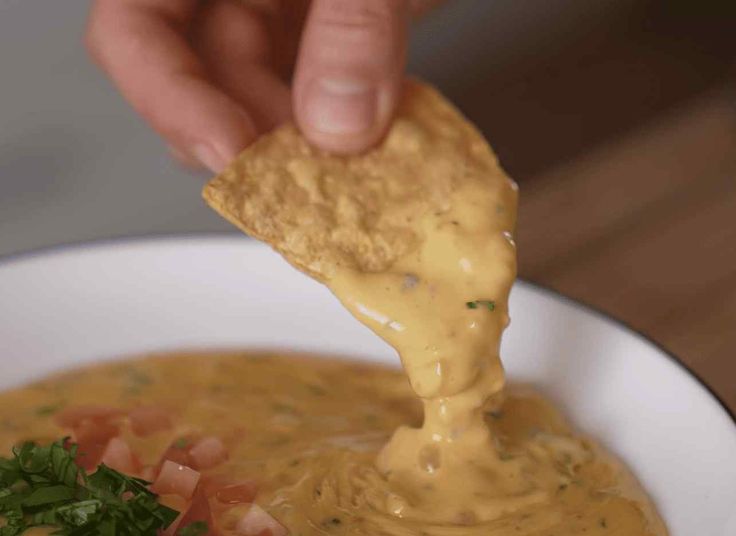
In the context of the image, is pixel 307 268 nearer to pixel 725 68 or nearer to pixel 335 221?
pixel 335 221

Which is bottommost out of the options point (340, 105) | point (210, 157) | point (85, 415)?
point (85, 415)

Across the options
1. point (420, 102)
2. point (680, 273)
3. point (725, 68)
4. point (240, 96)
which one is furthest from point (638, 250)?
point (725, 68)

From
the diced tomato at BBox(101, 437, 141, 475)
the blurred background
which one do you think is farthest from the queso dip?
the blurred background

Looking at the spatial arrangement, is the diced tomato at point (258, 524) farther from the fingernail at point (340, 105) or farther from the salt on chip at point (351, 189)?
the fingernail at point (340, 105)

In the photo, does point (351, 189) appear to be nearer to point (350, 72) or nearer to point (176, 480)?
point (350, 72)

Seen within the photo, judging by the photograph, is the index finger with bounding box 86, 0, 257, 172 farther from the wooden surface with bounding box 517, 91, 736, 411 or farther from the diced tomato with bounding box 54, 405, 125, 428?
the wooden surface with bounding box 517, 91, 736, 411

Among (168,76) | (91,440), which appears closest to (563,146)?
(168,76)

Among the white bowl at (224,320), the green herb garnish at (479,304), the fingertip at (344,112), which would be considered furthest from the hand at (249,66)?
the green herb garnish at (479,304)
